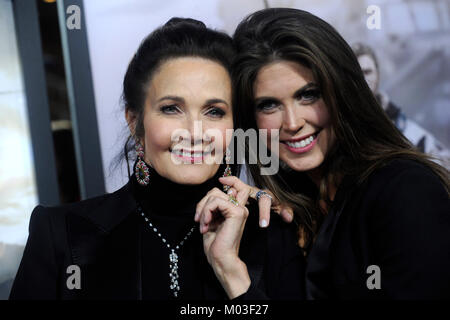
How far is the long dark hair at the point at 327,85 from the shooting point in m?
1.41

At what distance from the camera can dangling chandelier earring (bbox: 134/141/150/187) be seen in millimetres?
1377

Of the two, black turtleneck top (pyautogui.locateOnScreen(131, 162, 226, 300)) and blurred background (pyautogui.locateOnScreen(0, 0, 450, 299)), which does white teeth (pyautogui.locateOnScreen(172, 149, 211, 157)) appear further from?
blurred background (pyautogui.locateOnScreen(0, 0, 450, 299))

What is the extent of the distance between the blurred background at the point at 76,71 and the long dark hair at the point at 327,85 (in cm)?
65

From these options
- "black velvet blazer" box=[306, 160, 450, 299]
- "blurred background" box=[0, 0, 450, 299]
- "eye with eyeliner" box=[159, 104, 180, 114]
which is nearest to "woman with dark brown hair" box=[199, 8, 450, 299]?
"black velvet blazer" box=[306, 160, 450, 299]

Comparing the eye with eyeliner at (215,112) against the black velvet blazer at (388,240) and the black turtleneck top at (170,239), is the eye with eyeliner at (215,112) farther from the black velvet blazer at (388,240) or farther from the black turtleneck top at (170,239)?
the black velvet blazer at (388,240)

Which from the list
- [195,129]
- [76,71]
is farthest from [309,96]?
[76,71]

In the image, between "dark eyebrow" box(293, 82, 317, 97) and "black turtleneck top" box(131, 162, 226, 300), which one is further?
"dark eyebrow" box(293, 82, 317, 97)

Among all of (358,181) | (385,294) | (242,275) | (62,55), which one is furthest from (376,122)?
(62,55)

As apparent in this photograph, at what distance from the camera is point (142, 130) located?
4.57ft

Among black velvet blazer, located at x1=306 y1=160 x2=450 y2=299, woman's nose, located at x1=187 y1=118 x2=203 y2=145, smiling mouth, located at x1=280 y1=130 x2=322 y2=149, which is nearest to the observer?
black velvet blazer, located at x1=306 y1=160 x2=450 y2=299

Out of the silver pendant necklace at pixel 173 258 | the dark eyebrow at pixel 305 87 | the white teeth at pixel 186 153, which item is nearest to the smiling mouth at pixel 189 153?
the white teeth at pixel 186 153

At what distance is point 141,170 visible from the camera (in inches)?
54.7

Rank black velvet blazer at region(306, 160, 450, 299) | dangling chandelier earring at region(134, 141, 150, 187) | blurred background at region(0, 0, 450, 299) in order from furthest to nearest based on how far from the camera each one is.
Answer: blurred background at region(0, 0, 450, 299) < dangling chandelier earring at region(134, 141, 150, 187) < black velvet blazer at region(306, 160, 450, 299)

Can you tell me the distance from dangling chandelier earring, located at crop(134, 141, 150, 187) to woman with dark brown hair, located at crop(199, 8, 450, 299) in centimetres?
29
